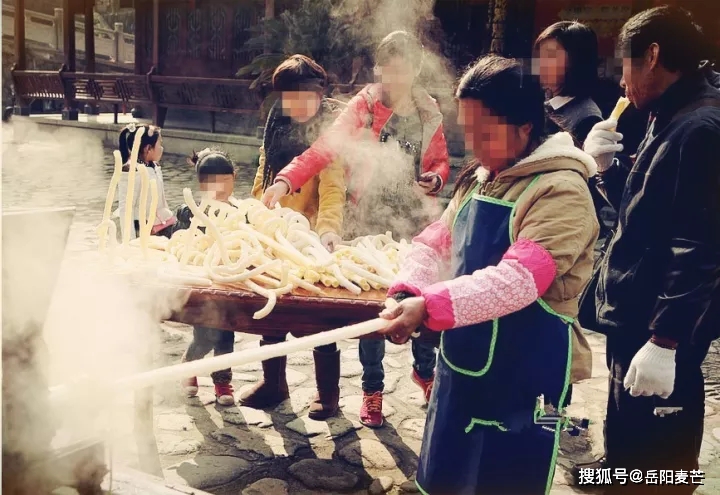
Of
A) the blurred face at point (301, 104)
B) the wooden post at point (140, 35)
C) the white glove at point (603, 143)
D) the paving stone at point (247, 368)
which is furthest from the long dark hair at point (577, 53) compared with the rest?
the wooden post at point (140, 35)

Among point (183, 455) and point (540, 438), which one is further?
point (183, 455)

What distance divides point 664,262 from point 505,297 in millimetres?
1116

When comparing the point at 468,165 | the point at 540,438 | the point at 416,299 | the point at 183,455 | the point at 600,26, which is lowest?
the point at 183,455

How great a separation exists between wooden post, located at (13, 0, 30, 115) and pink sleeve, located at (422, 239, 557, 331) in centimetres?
2217

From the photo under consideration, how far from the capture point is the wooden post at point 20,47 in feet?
72.9

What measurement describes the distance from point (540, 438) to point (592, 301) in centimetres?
128

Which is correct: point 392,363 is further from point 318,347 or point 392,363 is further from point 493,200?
point 493,200

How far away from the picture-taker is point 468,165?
2877 mm

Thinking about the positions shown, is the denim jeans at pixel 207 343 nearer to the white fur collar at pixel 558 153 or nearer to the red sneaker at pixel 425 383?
the red sneaker at pixel 425 383

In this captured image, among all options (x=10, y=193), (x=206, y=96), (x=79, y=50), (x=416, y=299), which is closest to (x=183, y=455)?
(x=416, y=299)

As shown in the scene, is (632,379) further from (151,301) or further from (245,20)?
(245,20)

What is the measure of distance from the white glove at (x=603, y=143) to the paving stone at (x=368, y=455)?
2.16 meters

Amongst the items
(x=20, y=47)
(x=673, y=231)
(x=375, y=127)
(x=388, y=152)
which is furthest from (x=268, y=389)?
(x=20, y=47)

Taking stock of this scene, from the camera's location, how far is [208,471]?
4137mm
